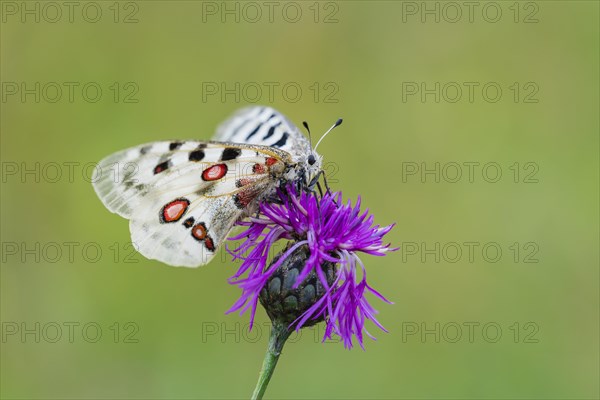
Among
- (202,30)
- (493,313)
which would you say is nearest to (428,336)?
(493,313)

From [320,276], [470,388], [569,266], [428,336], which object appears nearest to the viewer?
[320,276]

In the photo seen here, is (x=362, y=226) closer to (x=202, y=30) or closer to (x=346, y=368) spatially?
(x=346, y=368)

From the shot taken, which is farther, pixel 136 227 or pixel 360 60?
pixel 360 60

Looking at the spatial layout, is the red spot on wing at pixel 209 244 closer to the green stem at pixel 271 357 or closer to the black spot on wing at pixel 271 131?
the green stem at pixel 271 357

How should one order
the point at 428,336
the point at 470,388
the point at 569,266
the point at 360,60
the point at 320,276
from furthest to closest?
1. the point at 360,60
2. the point at 569,266
3. the point at 428,336
4. the point at 470,388
5. the point at 320,276

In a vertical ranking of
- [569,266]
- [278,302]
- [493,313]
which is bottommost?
[278,302]

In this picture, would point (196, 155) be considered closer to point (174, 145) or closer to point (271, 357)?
point (174, 145)
